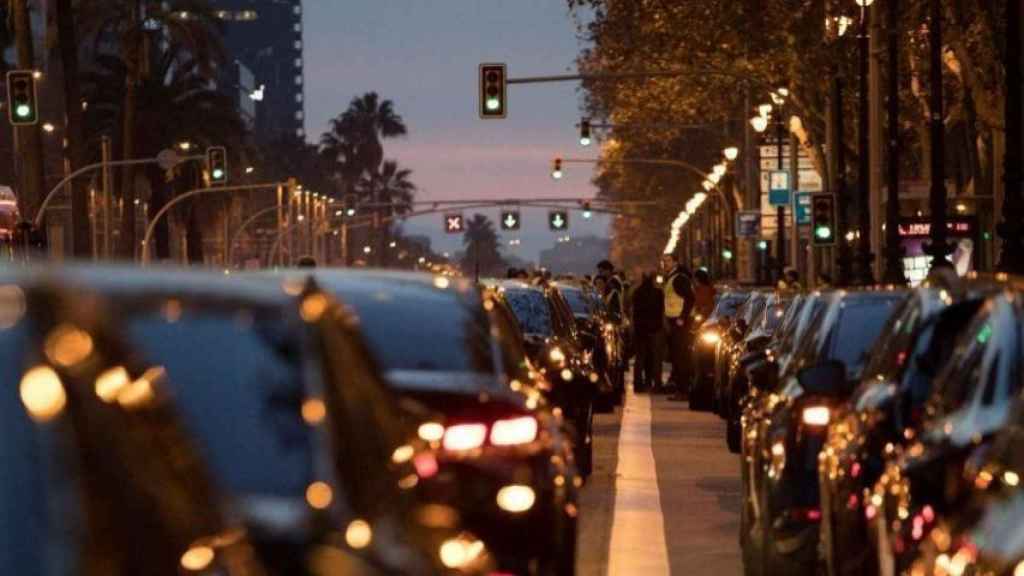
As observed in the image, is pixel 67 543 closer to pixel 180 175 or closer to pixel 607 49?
pixel 607 49

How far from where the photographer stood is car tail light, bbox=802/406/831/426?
12430 mm

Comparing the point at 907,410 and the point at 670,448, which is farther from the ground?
the point at 907,410

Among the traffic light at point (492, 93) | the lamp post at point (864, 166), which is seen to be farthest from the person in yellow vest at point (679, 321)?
the traffic light at point (492, 93)

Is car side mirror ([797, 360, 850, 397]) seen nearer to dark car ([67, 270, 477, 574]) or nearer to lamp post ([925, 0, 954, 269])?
dark car ([67, 270, 477, 574])

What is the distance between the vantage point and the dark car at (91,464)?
4.07m

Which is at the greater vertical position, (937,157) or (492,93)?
(492,93)

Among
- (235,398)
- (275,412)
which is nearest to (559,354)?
(275,412)

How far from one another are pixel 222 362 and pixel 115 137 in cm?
8059

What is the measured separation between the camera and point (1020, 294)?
8297 millimetres

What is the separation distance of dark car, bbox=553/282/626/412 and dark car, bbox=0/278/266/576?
2070 centimetres

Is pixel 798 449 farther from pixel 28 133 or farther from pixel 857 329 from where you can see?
pixel 28 133

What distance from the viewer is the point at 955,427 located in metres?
8.05

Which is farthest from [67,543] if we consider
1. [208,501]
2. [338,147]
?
[338,147]

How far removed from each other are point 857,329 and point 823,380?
2686mm
